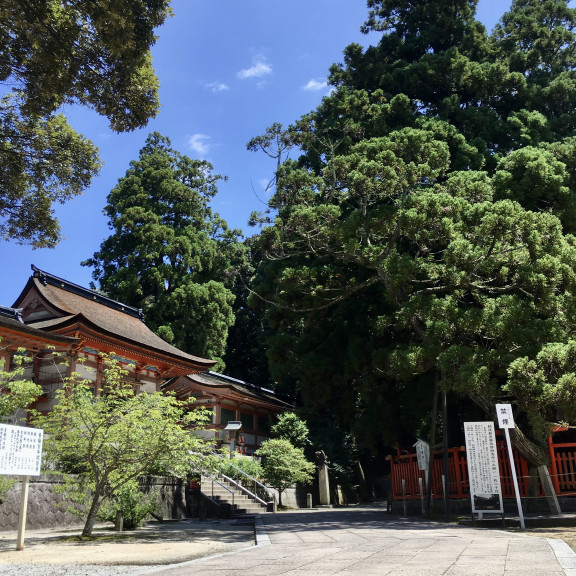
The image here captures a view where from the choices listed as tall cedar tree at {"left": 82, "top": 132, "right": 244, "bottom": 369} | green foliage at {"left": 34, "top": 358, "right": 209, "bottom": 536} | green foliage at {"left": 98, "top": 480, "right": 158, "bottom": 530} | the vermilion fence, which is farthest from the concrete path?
tall cedar tree at {"left": 82, "top": 132, "right": 244, "bottom": 369}

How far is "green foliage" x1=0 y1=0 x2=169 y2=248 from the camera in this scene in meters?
6.88

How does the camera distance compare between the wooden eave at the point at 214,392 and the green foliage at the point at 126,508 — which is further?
the wooden eave at the point at 214,392

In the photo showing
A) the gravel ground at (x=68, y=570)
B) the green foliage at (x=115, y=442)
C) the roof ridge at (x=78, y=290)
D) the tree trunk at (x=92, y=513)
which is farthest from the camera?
the roof ridge at (x=78, y=290)

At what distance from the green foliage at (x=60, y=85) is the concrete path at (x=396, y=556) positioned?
6.36 metres

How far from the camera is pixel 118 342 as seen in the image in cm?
1617

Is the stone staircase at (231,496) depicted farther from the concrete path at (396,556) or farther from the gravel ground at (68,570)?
the gravel ground at (68,570)

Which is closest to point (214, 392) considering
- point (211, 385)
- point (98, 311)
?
point (211, 385)

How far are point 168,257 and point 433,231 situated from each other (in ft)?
58.2

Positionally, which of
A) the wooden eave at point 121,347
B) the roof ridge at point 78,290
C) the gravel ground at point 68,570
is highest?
the roof ridge at point 78,290

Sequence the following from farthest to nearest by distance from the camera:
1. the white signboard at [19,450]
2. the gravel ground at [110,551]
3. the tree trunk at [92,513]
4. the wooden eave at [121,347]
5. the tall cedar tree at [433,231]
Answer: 1. the wooden eave at [121,347]
2. the tall cedar tree at [433,231]
3. the tree trunk at [92,513]
4. the white signboard at [19,450]
5. the gravel ground at [110,551]

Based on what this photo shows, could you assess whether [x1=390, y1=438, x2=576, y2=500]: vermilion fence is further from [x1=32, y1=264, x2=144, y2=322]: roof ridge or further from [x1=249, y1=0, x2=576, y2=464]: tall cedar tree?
[x1=32, y1=264, x2=144, y2=322]: roof ridge

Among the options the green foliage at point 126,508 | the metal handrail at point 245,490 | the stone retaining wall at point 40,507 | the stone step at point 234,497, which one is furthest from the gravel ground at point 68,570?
the metal handrail at point 245,490

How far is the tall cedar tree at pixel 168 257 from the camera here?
83.0ft

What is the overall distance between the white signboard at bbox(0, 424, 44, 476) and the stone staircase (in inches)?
341
